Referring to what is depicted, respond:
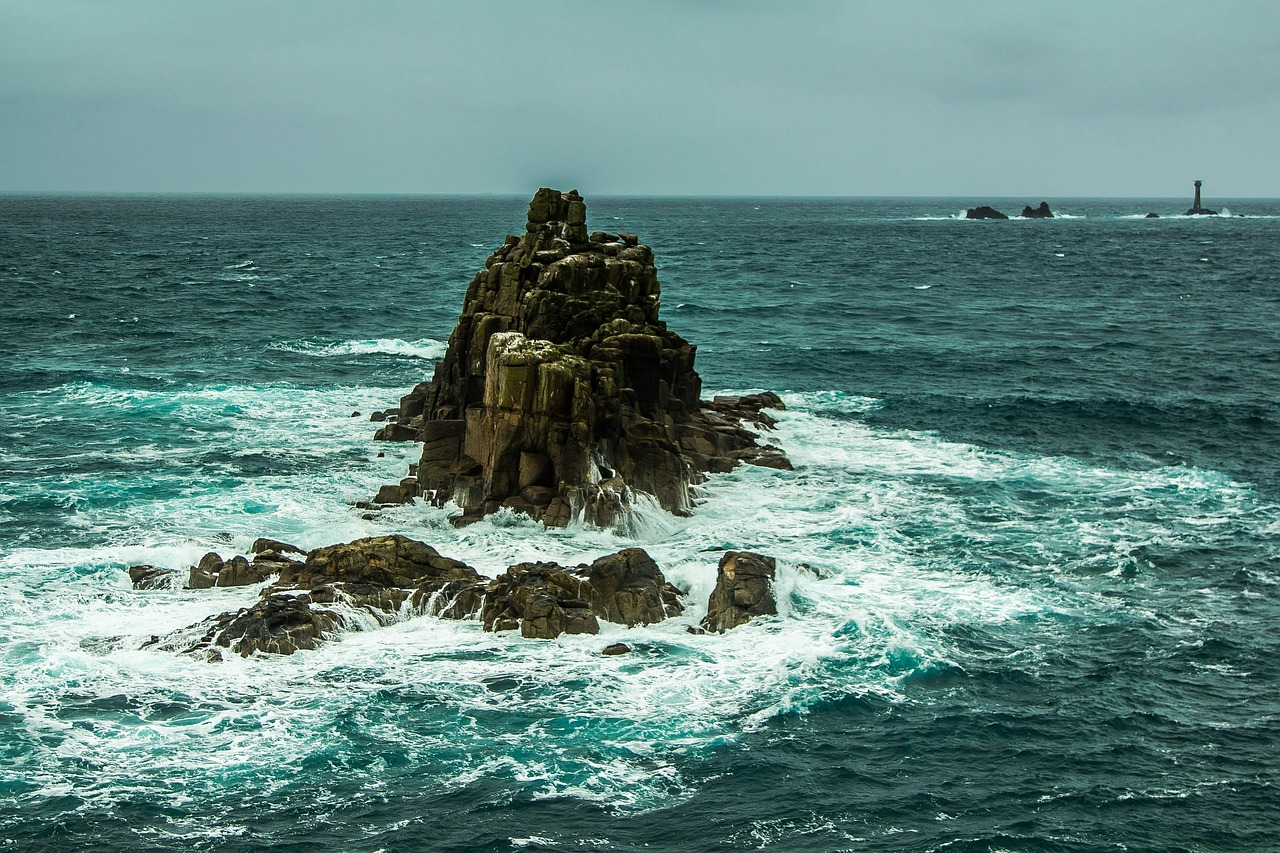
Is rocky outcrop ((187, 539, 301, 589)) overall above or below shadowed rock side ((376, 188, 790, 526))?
below

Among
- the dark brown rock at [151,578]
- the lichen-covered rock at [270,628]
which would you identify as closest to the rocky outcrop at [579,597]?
the lichen-covered rock at [270,628]

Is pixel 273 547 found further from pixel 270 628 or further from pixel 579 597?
pixel 579 597

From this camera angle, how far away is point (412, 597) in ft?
120

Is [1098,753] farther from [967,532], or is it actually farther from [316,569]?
[316,569]

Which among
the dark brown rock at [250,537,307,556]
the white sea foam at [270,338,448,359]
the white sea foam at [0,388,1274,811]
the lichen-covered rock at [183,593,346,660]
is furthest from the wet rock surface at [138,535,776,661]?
the white sea foam at [270,338,448,359]

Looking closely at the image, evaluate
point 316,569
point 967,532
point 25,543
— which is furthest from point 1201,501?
point 25,543

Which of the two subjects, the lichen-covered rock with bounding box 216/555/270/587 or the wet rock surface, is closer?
the wet rock surface

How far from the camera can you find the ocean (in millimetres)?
26578

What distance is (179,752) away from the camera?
1125 inches

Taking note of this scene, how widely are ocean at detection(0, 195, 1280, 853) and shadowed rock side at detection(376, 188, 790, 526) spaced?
1.65m

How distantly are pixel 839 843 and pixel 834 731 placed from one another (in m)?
4.95

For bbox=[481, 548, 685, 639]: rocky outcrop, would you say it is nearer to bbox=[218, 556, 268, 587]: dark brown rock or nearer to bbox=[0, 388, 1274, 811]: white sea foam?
bbox=[0, 388, 1274, 811]: white sea foam

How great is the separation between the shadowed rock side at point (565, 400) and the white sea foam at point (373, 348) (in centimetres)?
2310

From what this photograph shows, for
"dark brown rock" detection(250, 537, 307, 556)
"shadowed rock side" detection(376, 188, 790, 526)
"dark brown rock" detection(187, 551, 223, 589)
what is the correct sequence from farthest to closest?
"shadowed rock side" detection(376, 188, 790, 526)
"dark brown rock" detection(250, 537, 307, 556)
"dark brown rock" detection(187, 551, 223, 589)
